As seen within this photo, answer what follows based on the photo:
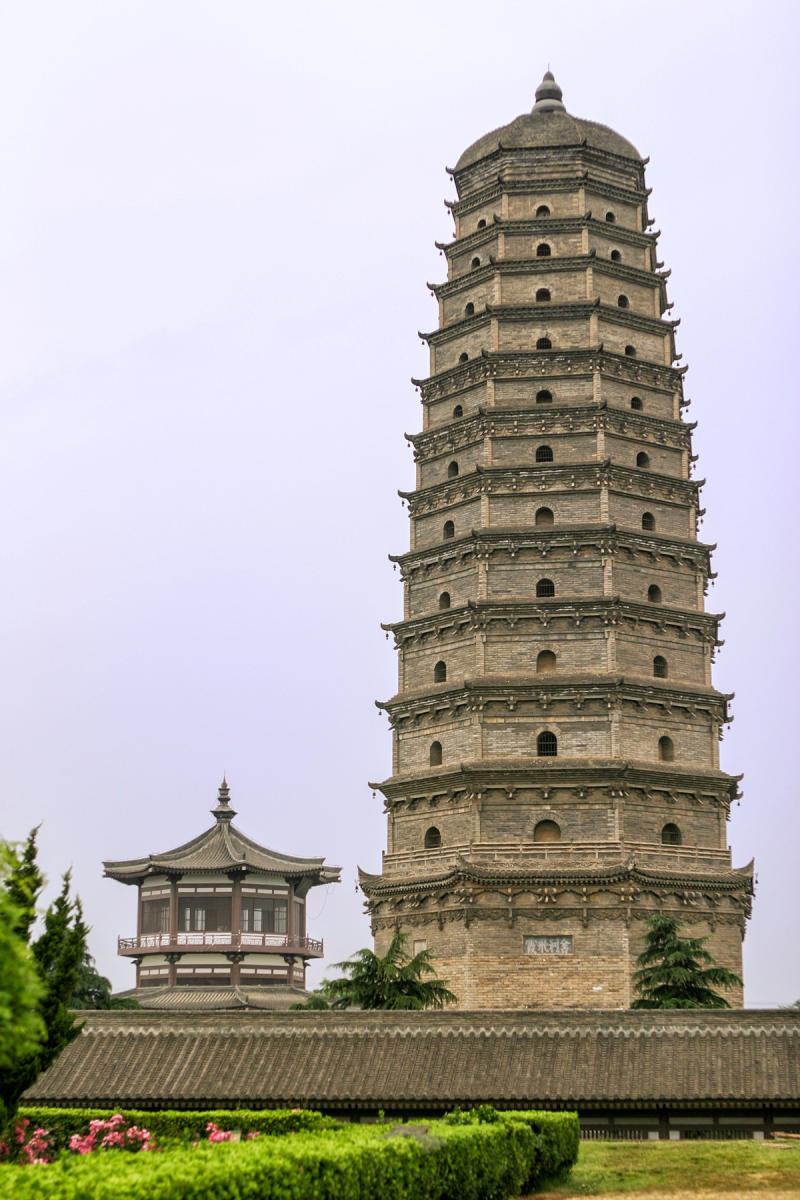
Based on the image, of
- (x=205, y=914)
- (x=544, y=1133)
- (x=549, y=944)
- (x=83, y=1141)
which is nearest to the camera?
(x=83, y=1141)

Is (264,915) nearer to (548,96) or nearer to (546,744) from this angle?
(546,744)

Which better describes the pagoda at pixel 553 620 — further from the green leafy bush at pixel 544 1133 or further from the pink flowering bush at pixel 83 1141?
the pink flowering bush at pixel 83 1141

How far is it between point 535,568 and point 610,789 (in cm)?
666

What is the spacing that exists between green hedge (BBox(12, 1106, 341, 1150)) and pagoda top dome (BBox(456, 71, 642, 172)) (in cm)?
3215

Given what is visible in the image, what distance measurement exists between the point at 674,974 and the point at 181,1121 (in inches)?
558

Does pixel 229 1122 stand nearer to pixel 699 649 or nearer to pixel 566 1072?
pixel 566 1072

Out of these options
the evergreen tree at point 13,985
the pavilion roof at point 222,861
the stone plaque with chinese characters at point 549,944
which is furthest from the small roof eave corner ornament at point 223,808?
the evergreen tree at point 13,985

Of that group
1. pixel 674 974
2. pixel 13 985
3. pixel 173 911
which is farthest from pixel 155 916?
pixel 13 985

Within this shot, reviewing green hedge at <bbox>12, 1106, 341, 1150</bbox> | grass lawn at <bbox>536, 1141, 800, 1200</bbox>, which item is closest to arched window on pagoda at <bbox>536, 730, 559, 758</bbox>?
grass lawn at <bbox>536, 1141, 800, 1200</bbox>

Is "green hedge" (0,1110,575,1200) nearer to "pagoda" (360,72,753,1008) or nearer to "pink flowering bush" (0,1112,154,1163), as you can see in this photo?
"pink flowering bush" (0,1112,154,1163)

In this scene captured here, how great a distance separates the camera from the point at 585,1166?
74.4 ft

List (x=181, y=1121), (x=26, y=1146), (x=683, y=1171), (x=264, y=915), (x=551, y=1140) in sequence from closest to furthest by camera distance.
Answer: (x=26, y=1146) → (x=551, y=1140) → (x=181, y=1121) → (x=683, y=1171) → (x=264, y=915)

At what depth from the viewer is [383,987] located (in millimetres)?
32938

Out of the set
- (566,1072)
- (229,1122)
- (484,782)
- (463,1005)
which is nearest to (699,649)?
(484,782)
